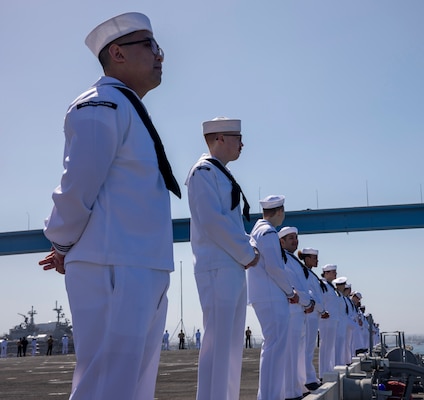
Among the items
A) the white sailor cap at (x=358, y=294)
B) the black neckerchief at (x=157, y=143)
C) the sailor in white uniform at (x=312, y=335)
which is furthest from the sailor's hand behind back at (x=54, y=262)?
the white sailor cap at (x=358, y=294)

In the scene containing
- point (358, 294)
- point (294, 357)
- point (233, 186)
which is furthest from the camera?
point (358, 294)

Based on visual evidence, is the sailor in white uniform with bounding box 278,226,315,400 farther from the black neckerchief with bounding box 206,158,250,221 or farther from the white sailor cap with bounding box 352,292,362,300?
the white sailor cap with bounding box 352,292,362,300

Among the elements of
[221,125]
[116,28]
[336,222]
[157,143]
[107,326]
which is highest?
[336,222]

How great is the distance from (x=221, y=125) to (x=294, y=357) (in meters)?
3.56

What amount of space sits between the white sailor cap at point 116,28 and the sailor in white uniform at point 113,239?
26 centimetres

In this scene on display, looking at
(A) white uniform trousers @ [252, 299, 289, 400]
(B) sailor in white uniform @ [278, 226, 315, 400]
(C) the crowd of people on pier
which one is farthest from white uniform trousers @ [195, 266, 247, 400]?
(B) sailor in white uniform @ [278, 226, 315, 400]

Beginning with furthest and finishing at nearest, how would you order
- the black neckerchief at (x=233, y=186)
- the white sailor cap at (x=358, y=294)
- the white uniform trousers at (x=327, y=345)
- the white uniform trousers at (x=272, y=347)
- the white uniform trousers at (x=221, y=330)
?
the white sailor cap at (x=358, y=294)
the white uniform trousers at (x=327, y=345)
the white uniform trousers at (x=272, y=347)
the black neckerchief at (x=233, y=186)
the white uniform trousers at (x=221, y=330)

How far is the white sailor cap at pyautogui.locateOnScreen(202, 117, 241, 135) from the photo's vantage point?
6.54 meters

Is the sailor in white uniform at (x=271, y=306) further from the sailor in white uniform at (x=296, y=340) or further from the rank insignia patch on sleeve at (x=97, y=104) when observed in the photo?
the rank insignia patch on sleeve at (x=97, y=104)

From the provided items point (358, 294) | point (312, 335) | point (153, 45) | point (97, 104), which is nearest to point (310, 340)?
point (312, 335)

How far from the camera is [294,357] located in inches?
357

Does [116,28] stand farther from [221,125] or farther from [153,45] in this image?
[221,125]

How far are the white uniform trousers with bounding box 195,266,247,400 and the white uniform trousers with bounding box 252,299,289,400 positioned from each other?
2.01 meters

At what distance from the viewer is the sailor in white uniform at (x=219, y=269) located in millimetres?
5738
